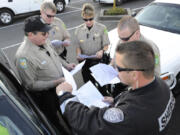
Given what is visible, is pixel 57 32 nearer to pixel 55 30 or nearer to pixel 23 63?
pixel 55 30

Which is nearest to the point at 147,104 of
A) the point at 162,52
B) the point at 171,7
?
the point at 162,52

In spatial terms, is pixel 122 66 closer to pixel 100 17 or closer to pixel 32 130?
pixel 32 130

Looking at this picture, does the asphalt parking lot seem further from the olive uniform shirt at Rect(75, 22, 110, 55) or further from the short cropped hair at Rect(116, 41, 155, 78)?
the short cropped hair at Rect(116, 41, 155, 78)

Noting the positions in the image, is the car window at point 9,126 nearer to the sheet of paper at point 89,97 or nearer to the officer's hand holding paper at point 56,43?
the sheet of paper at point 89,97

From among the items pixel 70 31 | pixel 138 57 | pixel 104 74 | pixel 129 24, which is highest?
pixel 138 57

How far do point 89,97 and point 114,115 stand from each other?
0.71 m

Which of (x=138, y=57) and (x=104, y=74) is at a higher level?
(x=138, y=57)

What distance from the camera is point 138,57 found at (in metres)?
1.42

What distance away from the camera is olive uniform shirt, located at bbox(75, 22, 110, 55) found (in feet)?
11.0

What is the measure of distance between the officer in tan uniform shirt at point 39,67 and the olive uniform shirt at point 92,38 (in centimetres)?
102

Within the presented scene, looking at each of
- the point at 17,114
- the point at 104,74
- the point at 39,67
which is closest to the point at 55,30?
the point at 39,67

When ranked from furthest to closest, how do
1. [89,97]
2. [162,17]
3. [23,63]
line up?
[162,17] < [23,63] < [89,97]

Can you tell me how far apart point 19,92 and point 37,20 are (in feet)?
2.88

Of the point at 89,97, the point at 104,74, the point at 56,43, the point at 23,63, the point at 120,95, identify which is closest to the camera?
the point at 120,95
